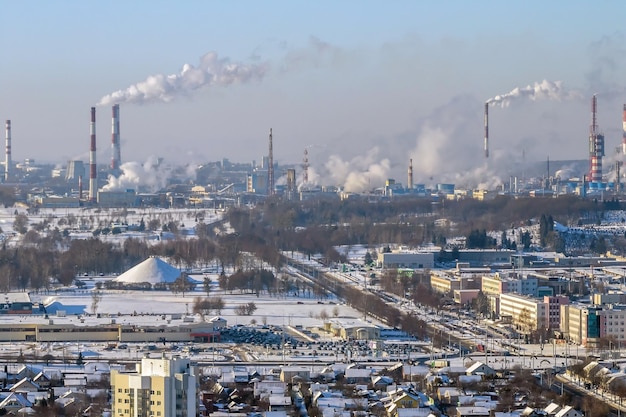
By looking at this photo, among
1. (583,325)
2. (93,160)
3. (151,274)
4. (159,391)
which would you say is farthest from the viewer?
(93,160)

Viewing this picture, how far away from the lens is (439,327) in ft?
65.4

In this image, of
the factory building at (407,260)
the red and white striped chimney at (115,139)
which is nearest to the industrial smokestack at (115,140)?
the red and white striped chimney at (115,139)

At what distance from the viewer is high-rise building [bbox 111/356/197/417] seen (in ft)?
26.7

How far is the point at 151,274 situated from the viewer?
2506 cm

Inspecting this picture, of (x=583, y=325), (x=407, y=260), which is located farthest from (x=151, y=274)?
(x=583, y=325)

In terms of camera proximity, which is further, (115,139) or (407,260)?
(115,139)

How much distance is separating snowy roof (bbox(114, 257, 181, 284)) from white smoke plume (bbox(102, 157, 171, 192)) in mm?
27985

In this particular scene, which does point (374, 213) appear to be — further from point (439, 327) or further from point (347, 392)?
point (347, 392)

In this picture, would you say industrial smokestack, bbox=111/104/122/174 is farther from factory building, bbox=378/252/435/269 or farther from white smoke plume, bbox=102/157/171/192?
factory building, bbox=378/252/435/269

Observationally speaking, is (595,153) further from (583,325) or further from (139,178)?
(583,325)

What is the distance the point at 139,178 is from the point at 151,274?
3247 centimetres

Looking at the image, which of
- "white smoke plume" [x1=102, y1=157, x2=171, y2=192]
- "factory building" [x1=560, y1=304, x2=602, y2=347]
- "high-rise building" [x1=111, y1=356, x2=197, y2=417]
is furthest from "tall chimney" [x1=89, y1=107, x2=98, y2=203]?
"high-rise building" [x1=111, y1=356, x2=197, y2=417]

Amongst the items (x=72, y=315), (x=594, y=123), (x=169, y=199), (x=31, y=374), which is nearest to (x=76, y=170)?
(x=169, y=199)

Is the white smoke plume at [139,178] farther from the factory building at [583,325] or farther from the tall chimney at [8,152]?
the factory building at [583,325]
